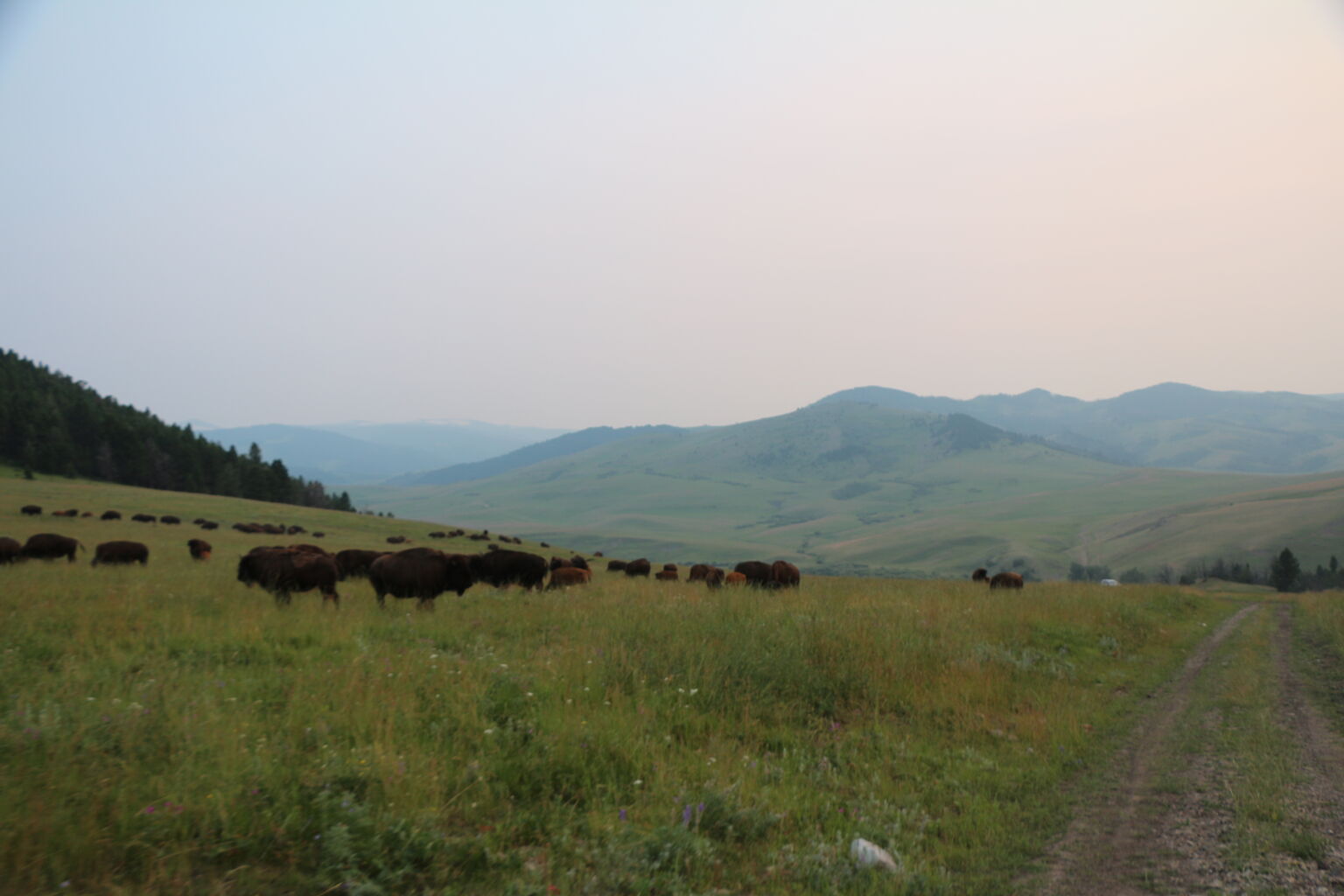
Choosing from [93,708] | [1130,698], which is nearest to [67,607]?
[93,708]

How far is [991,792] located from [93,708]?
29.0 feet

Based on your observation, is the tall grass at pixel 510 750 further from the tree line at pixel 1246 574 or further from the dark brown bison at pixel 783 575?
the tree line at pixel 1246 574

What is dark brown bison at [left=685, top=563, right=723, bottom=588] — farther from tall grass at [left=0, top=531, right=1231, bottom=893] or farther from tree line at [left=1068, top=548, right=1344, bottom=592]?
tree line at [left=1068, top=548, right=1344, bottom=592]

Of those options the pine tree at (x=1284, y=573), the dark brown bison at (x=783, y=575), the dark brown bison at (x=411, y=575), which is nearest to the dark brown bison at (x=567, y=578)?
the dark brown bison at (x=783, y=575)

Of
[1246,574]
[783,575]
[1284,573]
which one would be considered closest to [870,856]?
[783,575]

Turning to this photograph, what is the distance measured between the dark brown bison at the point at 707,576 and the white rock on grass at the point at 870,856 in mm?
18581

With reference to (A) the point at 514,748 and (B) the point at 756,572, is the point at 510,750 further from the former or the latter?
(B) the point at 756,572

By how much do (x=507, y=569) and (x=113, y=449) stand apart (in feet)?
300

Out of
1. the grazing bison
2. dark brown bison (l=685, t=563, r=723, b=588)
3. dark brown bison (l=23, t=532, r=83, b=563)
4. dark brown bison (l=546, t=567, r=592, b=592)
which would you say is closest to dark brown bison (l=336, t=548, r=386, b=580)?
dark brown bison (l=546, t=567, r=592, b=592)

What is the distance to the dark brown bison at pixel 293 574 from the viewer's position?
1523 centimetres

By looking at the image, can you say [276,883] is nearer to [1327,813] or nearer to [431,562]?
[1327,813]

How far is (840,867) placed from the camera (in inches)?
223

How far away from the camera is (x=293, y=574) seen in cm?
1530

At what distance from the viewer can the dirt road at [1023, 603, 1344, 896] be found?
5680 mm
